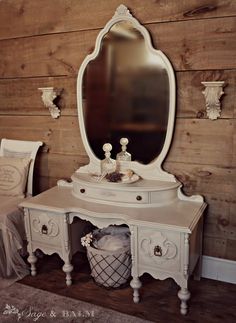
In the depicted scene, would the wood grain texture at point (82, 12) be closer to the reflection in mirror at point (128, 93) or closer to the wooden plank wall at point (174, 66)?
Result: the wooden plank wall at point (174, 66)

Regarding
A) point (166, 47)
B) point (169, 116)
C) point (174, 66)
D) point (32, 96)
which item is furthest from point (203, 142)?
point (32, 96)

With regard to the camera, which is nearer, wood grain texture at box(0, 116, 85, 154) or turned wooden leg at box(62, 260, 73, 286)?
turned wooden leg at box(62, 260, 73, 286)

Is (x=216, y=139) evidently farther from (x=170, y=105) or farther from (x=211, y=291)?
(x=211, y=291)

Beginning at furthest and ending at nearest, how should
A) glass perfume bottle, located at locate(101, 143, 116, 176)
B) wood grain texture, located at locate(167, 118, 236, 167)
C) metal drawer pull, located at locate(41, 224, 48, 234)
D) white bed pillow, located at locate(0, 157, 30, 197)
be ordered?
white bed pillow, located at locate(0, 157, 30, 197) → glass perfume bottle, located at locate(101, 143, 116, 176) → metal drawer pull, located at locate(41, 224, 48, 234) → wood grain texture, located at locate(167, 118, 236, 167)

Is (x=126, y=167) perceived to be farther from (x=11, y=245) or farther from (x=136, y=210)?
(x=11, y=245)

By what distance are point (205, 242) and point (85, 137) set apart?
1187 mm

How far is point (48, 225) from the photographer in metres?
2.10

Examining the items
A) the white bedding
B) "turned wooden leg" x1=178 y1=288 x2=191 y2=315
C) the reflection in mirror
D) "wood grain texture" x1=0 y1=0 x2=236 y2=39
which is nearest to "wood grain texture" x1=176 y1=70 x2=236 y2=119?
the reflection in mirror

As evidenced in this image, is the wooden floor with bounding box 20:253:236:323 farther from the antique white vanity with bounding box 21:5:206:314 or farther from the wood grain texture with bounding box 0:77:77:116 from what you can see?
the wood grain texture with bounding box 0:77:77:116

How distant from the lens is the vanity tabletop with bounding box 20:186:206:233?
1787 millimetres

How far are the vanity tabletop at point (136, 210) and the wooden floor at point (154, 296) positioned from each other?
0.56m

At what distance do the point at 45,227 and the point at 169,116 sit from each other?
115 cm

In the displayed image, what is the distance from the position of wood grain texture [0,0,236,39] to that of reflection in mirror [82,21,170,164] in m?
0.15

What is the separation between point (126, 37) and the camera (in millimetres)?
2111
